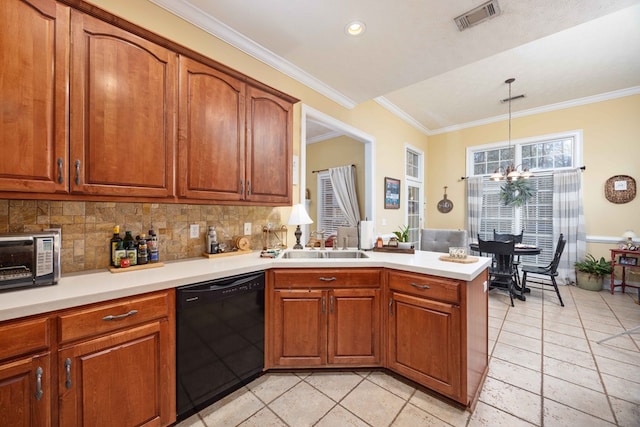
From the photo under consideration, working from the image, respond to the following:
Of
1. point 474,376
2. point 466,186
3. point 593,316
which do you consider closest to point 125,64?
point 474,376

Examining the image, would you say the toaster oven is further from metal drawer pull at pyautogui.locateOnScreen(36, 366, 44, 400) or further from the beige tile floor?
the beige tile floor

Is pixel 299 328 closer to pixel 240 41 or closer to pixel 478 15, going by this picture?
pixel 240 41

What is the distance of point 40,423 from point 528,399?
2.75m

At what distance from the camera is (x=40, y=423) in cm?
111

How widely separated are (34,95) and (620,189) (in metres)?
6.80

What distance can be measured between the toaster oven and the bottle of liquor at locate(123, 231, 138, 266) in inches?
15.1

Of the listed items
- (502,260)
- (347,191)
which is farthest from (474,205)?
(347,191)

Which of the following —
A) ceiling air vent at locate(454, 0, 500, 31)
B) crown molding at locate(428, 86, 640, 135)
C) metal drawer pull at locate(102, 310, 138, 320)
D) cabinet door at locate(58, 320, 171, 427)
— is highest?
crown molding at locate(428, 86, 640, 135)

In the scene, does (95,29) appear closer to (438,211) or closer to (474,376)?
(474,376)

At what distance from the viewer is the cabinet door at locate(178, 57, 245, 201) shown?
181 centimetres

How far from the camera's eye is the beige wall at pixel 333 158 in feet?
16.3

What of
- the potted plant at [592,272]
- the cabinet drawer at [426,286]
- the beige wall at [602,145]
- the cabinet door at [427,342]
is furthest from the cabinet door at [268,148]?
the potted plant at [592,272]

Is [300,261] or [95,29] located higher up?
[95,29]

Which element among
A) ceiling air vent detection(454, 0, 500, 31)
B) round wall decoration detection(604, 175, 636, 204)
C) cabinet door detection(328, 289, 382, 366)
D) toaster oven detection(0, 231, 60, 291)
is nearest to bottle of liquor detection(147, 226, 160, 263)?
toaster oven detection(0, 231, 60, 291)
